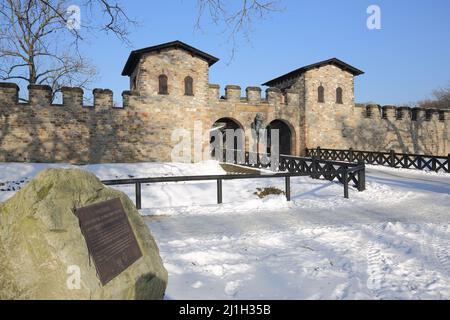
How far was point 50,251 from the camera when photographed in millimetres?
2529

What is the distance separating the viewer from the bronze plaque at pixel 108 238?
9.09 feet

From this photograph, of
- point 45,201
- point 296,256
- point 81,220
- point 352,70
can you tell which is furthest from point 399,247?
point 352,70

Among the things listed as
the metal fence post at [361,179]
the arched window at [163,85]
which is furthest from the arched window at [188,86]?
the metal fence post at [361,179]

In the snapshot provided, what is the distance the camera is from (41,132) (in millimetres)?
17828

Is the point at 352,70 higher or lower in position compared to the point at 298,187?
higher

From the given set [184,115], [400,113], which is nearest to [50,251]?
[184,115]

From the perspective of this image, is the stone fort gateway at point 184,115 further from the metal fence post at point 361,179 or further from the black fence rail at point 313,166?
the metal fence post at point 361,179

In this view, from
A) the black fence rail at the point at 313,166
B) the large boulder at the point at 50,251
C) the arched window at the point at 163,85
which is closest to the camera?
the large boulder at the point at 50,251

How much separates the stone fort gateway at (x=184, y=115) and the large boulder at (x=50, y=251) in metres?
17.2

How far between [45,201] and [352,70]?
27.1 meters

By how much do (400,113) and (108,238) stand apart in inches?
1169
